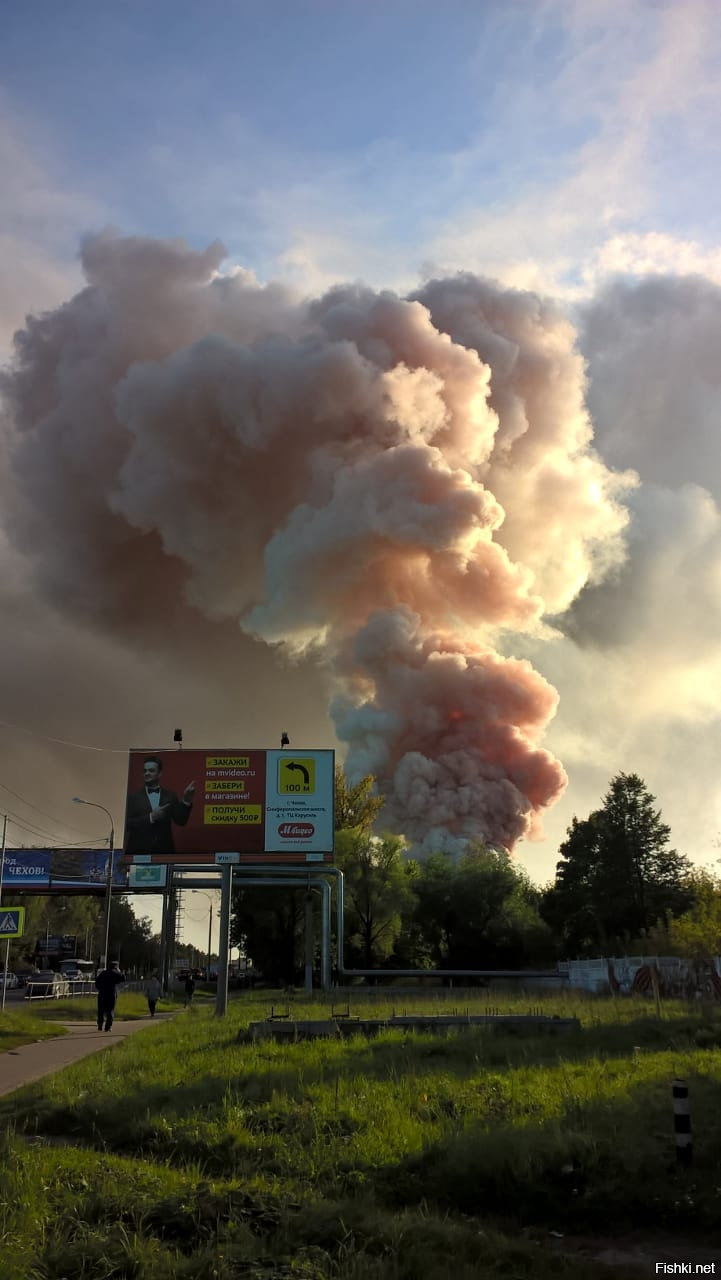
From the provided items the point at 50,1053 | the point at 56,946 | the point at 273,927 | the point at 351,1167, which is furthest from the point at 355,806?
the point at 351,1167

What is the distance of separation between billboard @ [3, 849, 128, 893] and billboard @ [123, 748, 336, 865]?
123ft

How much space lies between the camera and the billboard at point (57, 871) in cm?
7044

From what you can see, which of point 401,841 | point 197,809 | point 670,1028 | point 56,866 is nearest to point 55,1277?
point 670,1028

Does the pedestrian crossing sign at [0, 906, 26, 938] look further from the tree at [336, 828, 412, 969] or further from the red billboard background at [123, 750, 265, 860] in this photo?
the tree at [336, 828, 412, 969]

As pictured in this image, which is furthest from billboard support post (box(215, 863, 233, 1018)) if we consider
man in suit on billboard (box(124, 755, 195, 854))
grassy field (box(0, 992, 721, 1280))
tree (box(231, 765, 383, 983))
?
tree (box(231, 765, 383, 983))

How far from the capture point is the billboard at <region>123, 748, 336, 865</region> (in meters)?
34.7

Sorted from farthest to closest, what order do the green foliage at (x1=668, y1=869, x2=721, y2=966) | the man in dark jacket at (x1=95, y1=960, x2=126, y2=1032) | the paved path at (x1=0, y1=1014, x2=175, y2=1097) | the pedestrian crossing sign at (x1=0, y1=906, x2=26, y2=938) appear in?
1. the green foliage at (x1=668, y1=869, x2=721, y2=966)
2. the man in dark jacket at (x1=95, y1=960, x2=126, y2=1032)
3. the pedestrian crossing sign at (x1=0, y1=906, x2=26, y2=938)
4. the paved path at (x1=0, y1=1014, x2=175, y2=1097)

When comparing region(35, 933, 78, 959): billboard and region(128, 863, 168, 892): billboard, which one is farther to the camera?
region(35, 933, 78, 959): billboard

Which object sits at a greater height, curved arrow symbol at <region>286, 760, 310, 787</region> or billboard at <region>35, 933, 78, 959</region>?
curved arrow symbol at <region>286, 760, 310, 787</region>

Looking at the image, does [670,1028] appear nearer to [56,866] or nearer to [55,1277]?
[55,1277]

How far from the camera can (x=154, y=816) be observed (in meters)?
34.9

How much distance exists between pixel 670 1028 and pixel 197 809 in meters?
20.6

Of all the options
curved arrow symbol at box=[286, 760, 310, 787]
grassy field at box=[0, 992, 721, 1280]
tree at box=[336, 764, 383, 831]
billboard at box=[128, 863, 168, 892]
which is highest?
tree at box=[336, 764, 383, 831]

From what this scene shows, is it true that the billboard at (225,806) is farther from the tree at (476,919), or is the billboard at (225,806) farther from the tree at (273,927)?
the tree at (476,919)
